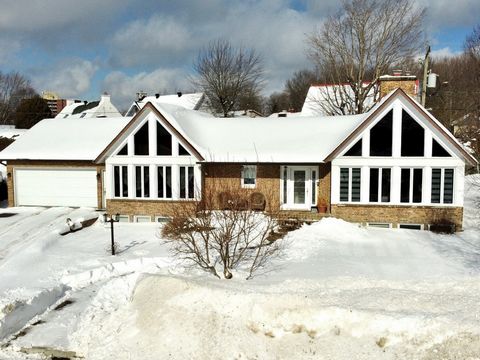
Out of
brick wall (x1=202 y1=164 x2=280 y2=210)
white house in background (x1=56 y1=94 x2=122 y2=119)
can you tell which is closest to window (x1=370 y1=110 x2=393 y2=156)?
brick wall (x1=202 y1=164 x2=280 y2=210)

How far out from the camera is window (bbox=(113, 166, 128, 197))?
19.8 m

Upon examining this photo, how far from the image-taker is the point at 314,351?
302 inches

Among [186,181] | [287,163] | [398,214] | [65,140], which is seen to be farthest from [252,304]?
[65,140]

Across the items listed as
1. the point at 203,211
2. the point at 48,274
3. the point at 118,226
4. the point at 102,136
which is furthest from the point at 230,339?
the point at 102,136

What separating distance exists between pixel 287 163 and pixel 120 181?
7763mm

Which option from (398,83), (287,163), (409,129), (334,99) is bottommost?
(287,163)

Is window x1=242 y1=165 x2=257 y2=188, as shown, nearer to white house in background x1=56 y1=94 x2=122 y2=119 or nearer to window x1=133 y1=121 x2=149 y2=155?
window x1=133 y1=121 x2=149 y2=155

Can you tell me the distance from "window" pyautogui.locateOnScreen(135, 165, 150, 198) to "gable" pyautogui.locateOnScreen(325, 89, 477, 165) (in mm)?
8352

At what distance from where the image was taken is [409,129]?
1733cm

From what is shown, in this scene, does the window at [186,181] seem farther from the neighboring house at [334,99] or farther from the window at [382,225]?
the neighboring house at [334,99]

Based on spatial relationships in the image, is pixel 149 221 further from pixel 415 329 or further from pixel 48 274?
pixel 415 329

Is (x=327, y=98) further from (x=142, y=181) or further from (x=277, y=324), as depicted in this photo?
(x=277, y=324)

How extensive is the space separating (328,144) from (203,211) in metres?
9.13

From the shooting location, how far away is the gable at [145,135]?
19.0 m
